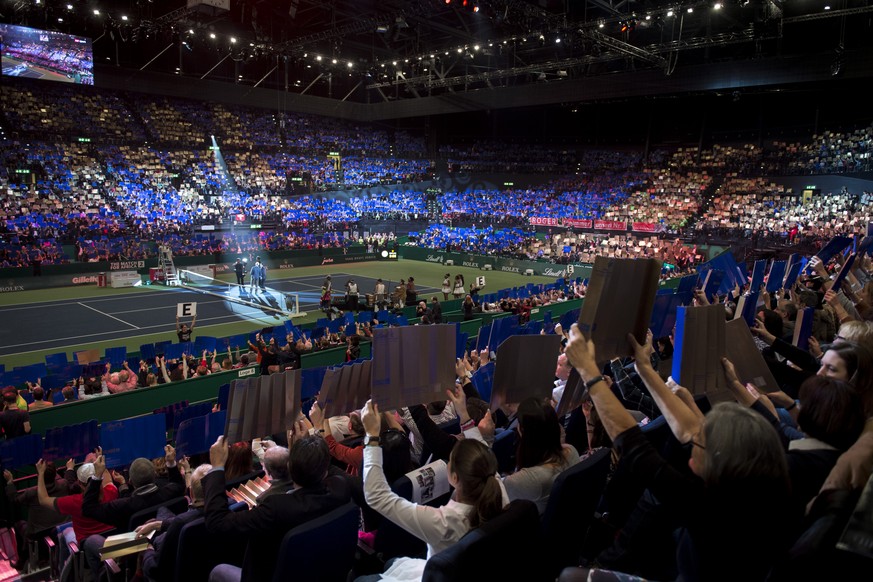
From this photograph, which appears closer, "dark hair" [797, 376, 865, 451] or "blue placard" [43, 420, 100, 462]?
"dark hair" [797, 376, 865, 451]

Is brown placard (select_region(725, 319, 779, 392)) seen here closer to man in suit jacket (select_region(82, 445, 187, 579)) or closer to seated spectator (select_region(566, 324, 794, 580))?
seated spectator (select_region(566, 324, 794, 580))

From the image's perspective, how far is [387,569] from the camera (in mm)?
3373

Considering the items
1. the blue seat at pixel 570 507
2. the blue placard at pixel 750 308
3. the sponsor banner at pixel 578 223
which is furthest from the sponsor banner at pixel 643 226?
the blue seat at pixel 570 507

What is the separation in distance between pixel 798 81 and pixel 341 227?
31.4m

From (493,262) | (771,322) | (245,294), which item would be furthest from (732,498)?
(493,262)

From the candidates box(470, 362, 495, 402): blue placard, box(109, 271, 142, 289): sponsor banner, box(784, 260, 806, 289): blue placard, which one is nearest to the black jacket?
box(470, 362, 495, 402): blue placard

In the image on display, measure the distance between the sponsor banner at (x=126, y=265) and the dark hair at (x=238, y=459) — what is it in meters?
29.6

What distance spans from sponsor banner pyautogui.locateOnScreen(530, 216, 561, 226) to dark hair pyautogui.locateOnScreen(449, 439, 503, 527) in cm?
4177

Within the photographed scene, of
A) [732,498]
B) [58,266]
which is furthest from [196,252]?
[732,498]

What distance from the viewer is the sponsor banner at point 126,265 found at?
30.1 meters

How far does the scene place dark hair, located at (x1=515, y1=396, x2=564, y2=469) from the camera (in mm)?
3322

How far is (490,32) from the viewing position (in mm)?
42062

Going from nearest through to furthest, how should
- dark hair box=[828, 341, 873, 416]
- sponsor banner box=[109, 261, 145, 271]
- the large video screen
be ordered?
dark hair box=[828, 341, 873, 416] → sponsor banner box=[109, 261, 145, 271] → the large video screen

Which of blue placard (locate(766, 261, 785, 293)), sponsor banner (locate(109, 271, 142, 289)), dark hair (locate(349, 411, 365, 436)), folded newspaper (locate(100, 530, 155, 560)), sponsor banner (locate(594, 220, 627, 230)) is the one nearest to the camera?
folded newspaper (locate(100, 530, 155, 560))
